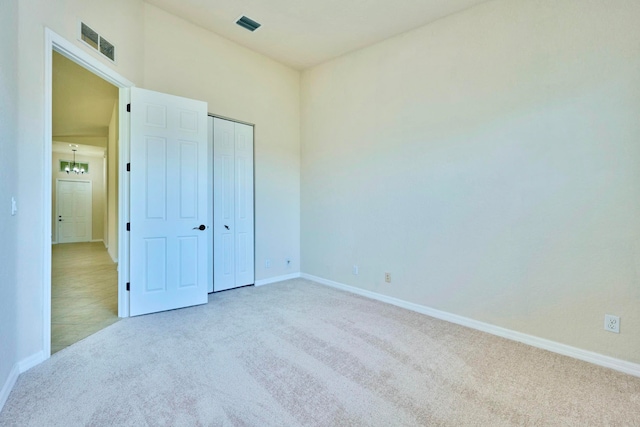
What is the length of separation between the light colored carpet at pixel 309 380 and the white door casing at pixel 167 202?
43 cm

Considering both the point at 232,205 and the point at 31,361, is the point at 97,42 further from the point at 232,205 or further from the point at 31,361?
the point at 31,361

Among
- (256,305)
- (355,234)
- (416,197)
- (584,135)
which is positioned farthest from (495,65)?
(256,305)

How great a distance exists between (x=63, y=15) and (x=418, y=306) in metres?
4.30

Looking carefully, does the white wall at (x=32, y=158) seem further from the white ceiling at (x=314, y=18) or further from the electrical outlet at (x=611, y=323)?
the electrical outlet at (x=611, y=323)

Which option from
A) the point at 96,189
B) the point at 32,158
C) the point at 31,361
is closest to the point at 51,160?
the point at 32,158

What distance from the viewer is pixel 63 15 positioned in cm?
231

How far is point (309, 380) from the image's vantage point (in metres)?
2.02

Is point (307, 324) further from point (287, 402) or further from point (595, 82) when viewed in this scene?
point (595, 82)

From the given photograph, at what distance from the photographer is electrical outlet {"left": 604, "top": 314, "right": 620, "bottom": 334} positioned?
2.26 meters

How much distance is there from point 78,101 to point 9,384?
516 cm

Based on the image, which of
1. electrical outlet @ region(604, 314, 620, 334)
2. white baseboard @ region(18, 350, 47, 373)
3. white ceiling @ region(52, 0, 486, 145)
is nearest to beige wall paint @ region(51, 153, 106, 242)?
white ceiling @ region(52, 0, 486, 145)

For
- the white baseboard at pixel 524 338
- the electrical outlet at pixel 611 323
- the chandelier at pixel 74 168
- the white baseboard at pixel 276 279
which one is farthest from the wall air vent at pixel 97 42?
the chandelier at pixel 74 168

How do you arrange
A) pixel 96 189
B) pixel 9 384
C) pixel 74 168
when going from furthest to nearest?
1. pixel 96 189
2. pixel 74 168
3. pixel 9 384

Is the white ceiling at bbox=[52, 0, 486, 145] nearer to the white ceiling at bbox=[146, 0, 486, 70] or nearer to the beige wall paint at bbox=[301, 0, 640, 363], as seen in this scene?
the white ceiling at bbox=[146, 0, 486, 70]
